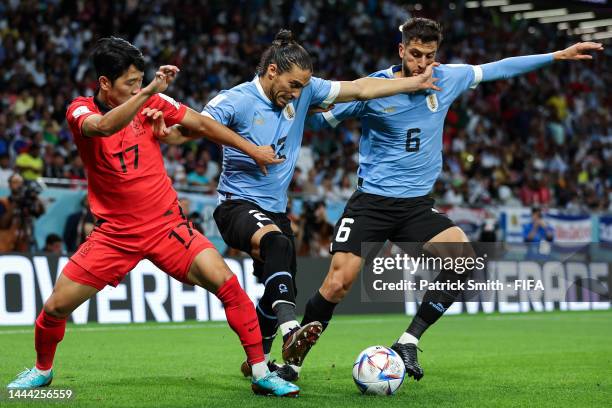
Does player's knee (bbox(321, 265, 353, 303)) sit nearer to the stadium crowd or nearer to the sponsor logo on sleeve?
the sponsor logo on sleeve

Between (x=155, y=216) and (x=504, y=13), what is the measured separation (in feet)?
98.0

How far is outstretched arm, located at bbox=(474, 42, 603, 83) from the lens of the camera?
7730mm

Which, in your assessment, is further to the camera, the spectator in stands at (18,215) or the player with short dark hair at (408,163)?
the spectator in stands at (18,215)

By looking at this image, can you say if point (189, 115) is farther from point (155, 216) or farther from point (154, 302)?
point (154, 302)

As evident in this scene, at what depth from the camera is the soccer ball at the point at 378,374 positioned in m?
6.54

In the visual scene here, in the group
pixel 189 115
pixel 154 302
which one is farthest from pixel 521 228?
pixel 189 115

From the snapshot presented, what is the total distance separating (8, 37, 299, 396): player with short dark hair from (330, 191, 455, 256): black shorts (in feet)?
5.49

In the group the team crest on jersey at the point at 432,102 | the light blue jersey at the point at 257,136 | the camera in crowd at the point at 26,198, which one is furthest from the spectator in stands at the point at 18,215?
the team crest on jersey at the point at 432,102

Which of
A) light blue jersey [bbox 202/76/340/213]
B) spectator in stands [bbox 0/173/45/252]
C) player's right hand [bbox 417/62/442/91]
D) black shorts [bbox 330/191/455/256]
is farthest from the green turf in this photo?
player's right hand [bbox 417/62/442/91]

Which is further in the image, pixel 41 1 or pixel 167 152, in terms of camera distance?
pixel 41 1

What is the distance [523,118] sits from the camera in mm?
28781

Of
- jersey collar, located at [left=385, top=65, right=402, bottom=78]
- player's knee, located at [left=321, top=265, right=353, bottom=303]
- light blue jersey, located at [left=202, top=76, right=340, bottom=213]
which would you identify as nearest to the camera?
light blue jersey, located at [left=202, top=76, right=340, bottom=213]

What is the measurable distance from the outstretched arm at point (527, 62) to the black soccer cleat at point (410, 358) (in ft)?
7.61

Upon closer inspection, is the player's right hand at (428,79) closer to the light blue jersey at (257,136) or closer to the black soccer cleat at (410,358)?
the light blue jersey at (257,136)
